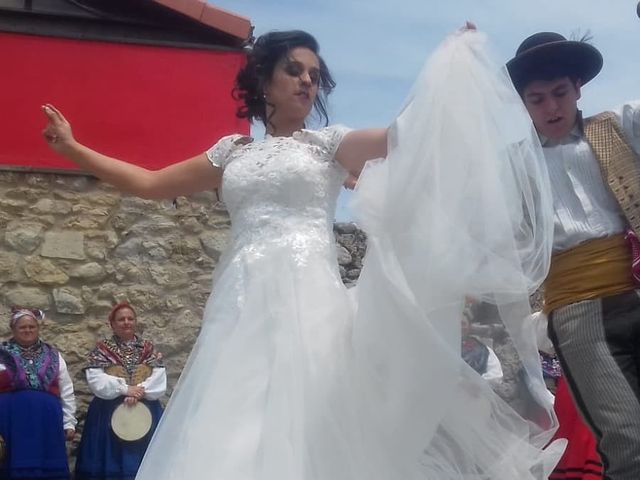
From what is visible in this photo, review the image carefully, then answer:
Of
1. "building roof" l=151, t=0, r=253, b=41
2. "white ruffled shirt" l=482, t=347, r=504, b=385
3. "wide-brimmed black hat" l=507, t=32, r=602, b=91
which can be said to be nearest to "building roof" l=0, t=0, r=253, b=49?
"building roof" l=151, t=0, r=253, b=41

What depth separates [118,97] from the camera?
9180 mm

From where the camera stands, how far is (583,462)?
6031mm

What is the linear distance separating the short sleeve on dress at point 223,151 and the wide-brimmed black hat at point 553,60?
3.27 ft

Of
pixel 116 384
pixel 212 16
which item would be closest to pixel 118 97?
pixel 212 16

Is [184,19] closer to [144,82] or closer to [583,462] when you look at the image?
[144,82]

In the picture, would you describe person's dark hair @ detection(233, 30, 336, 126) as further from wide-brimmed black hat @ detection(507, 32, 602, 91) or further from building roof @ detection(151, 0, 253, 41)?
building roof @ detection(151, 0, 253, 41)

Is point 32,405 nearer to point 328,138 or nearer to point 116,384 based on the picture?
point 116,384

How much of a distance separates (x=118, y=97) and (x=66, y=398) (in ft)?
8.74

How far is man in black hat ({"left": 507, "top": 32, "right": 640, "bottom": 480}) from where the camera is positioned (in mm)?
3436

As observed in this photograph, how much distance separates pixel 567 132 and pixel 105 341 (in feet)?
17.5

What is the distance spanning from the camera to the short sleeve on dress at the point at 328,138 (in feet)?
12.0

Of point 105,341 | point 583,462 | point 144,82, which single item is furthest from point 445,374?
point 144,82

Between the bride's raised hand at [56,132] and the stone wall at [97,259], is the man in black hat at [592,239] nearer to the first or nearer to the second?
the bride's raised hand at [56,132]

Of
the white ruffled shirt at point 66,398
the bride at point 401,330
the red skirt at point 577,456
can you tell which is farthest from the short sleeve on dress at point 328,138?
the white ruffled shirt at point 66,398
